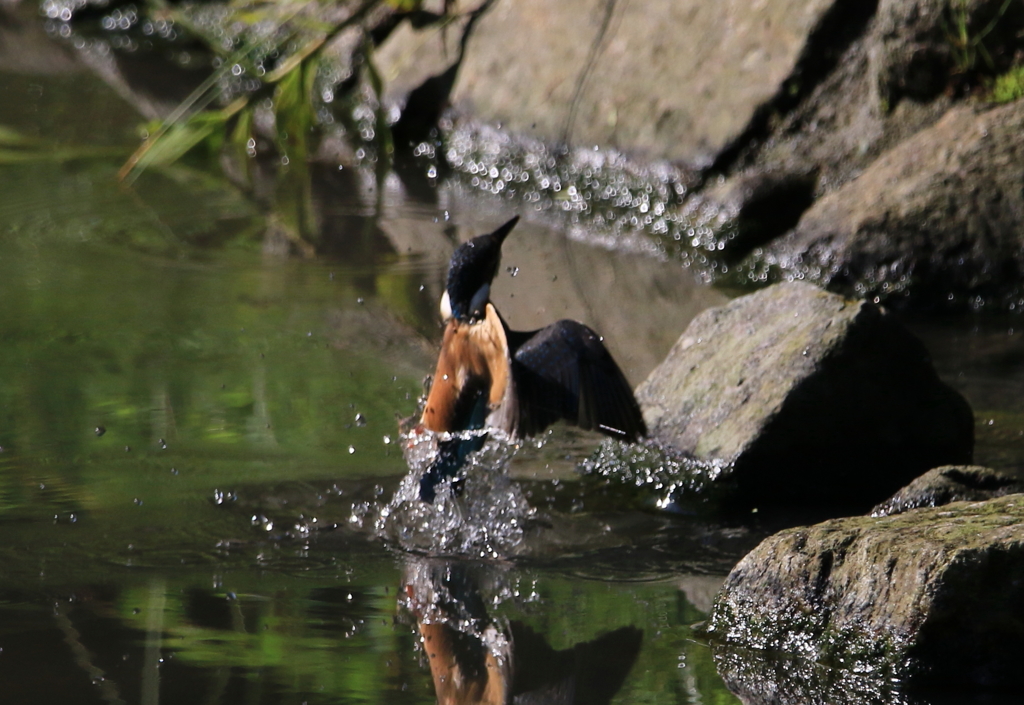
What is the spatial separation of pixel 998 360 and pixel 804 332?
122 cm

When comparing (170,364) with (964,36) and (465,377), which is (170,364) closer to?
(465,377)

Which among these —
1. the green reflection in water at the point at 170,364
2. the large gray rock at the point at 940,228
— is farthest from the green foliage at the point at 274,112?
the large gray rock at the point at 940,228

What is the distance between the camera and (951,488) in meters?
3.15

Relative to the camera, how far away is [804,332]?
361 centimetres

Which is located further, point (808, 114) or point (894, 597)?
point (808, 114)

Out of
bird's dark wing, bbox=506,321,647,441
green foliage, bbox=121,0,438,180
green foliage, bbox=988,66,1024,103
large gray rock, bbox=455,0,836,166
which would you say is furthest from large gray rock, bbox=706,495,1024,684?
green foliage, bbox=121,0,438,180

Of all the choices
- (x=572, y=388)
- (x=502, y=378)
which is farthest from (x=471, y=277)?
(x=572, y=388)

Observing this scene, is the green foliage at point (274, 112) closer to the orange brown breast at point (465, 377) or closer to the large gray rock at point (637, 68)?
the large gray rock at point (637, 68)

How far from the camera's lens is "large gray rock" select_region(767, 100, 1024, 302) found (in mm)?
4852

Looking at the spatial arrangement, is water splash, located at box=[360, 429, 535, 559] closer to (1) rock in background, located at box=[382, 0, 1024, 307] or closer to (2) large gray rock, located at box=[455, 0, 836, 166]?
(1) rock in background, located at box=[382, 0, 1024, 307]

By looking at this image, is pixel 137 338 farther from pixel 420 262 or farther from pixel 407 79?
pixel 407 79

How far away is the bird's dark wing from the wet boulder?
0.65 meters

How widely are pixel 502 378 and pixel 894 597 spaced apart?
122cm

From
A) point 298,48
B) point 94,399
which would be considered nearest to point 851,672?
point 94,399
